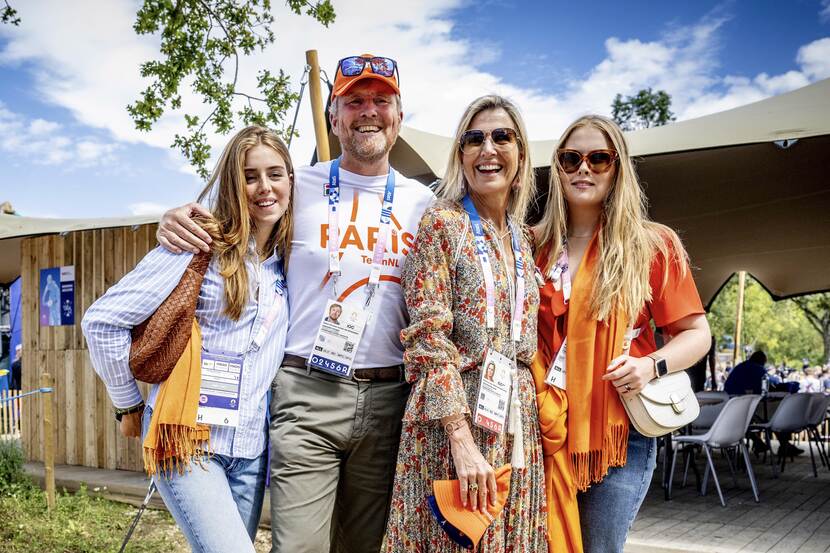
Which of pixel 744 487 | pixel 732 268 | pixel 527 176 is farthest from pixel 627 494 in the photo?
pixel 732 268

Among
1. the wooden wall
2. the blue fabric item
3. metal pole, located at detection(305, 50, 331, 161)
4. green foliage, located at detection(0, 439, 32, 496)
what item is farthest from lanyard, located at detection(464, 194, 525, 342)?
the blue fabric item

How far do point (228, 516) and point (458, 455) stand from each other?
0.69 meters

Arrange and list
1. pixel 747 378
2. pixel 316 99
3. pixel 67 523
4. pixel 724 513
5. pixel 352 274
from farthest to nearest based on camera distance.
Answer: pixel 747 378, pixel 724 513, pixel 67 523, pixel 316 99, pixel 352 274

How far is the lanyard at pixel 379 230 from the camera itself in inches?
92.6

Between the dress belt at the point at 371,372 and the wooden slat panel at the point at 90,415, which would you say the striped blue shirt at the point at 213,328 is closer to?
the dress belt at the point at 371,372

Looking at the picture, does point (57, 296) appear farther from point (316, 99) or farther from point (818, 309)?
point (818, 309)

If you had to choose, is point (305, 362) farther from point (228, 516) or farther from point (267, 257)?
point (228, 516)

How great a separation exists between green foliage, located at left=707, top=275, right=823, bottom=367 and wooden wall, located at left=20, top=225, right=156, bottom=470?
89.9ft

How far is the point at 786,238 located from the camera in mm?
8477

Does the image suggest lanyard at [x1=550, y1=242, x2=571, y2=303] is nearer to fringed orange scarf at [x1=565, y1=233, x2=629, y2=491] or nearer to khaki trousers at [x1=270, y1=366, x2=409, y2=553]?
fringed orange scarf at [x1=565, y1=233, x2=629, y2=491]

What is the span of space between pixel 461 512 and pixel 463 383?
36 centimetres

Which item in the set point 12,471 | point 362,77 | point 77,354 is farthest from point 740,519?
point 77,354

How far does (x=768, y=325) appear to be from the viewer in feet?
136

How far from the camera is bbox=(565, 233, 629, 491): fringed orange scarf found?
2.14 m
